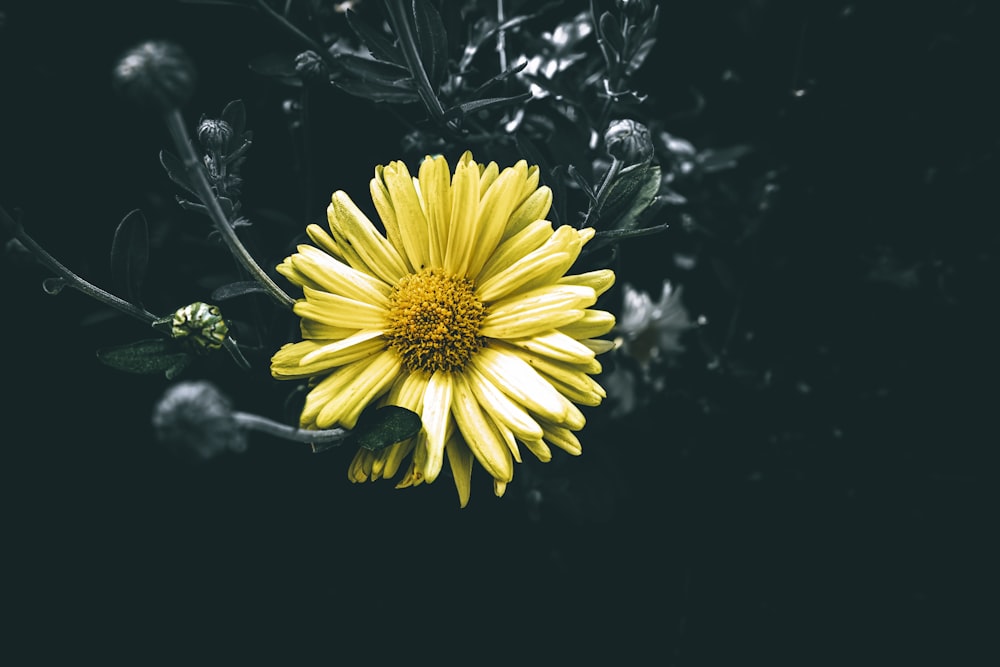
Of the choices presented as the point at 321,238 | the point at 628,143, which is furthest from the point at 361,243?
the point at 628,143

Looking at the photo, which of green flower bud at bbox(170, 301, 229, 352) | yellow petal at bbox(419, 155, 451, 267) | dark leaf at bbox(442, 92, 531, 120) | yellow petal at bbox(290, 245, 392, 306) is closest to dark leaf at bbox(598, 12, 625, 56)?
dark leaf at bbox(442, 92, 531, 120)

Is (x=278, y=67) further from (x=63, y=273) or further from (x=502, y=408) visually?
(x=502, y=408)

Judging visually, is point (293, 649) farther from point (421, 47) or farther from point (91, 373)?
point (421, 47)

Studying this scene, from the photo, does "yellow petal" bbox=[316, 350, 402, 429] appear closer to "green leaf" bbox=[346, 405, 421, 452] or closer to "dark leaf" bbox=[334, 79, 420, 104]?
"green leaf" bbox=[346, 405, 421, 452]

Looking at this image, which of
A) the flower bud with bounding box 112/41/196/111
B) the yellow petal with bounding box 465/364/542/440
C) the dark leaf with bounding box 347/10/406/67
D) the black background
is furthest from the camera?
the black background

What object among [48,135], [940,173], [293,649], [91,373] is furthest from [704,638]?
[48,135]

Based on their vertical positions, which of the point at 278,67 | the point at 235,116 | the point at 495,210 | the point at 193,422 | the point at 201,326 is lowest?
the point at 193,422
